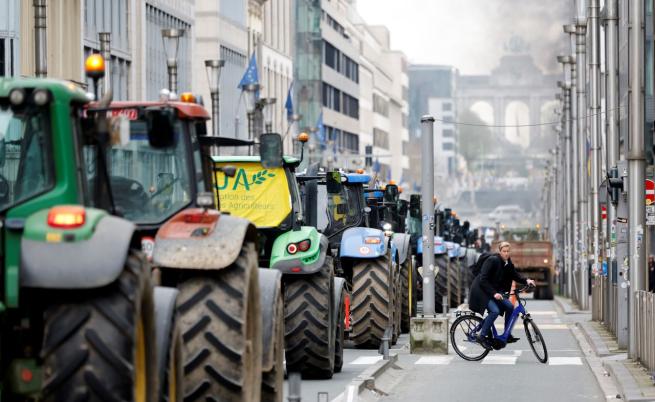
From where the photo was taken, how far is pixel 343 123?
131 metres

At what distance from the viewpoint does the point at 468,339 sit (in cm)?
2664

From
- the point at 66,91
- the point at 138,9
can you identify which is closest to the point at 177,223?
the point at 66,91

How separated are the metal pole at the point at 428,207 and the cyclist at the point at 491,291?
2.40m

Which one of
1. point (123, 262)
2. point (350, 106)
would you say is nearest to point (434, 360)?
point (123, 262)

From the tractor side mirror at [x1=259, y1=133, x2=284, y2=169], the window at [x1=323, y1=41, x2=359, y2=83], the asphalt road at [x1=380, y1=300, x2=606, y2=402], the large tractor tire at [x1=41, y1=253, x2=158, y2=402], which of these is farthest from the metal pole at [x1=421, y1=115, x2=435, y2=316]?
the window at [x1=323, y1=41, x2=359, y2=83]

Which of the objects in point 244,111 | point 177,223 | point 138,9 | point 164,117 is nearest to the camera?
point 164,117

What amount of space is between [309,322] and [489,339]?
7.87m

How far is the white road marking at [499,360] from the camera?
26078mm

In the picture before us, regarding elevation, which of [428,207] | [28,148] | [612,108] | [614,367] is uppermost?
[612,108]

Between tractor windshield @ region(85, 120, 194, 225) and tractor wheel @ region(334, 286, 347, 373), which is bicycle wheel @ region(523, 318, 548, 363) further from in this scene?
tractor windshield @ region(85, 120, 194, 225)

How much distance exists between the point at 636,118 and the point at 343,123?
106m

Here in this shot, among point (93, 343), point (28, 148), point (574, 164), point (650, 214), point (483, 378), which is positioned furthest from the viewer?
point (574, 164)

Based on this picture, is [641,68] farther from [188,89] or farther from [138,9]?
[188,89]

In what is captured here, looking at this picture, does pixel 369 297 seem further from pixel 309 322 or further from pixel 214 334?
pixel 214 334
